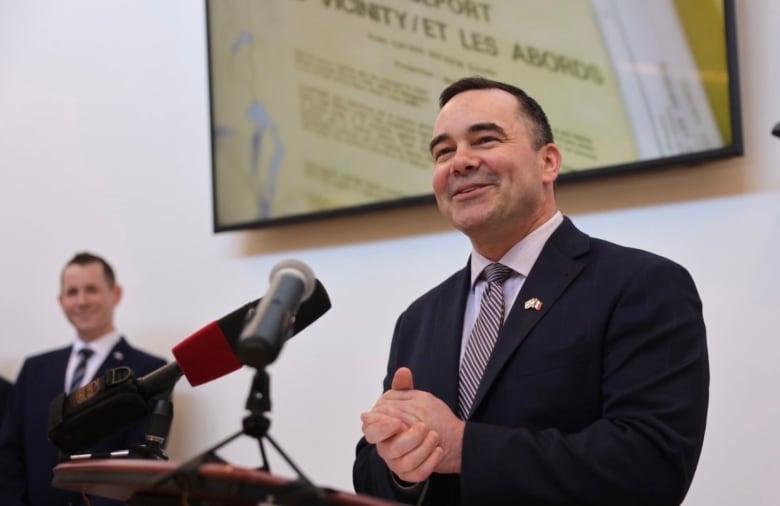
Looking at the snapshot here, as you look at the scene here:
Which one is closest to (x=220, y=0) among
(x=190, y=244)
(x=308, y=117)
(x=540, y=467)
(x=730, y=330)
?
(x=308, y=117)

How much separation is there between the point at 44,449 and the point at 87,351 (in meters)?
0.41

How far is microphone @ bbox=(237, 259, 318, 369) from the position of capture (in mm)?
1176

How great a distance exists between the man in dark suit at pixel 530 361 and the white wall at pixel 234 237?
2.16 ft

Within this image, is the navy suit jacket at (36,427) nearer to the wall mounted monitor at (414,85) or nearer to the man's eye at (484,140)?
the wall mounted monitor at (414,85)

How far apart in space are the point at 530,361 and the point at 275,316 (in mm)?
716

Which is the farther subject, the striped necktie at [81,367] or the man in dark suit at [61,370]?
the striped necktie at [81,367]

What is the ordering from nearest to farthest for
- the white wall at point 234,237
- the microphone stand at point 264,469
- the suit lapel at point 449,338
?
the microphone stand at point 264,469, the suit lapel at point 449,338, the white wall at point 234,237

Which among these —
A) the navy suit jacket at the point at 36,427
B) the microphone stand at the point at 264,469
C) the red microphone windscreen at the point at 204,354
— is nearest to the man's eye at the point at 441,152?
the red microphone windscreen at the point at 204,354

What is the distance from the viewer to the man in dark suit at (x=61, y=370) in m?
3.81

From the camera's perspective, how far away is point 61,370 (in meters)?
4.00

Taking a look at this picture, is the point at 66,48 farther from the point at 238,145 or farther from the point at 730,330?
the point at 730,330

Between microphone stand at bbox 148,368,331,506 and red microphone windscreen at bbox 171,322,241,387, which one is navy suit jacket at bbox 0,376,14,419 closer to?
red microphone windscreen at bbox 171,322,241,387

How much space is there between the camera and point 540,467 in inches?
63.8

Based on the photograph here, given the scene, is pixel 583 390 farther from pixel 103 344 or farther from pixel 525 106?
pixel 103 344
